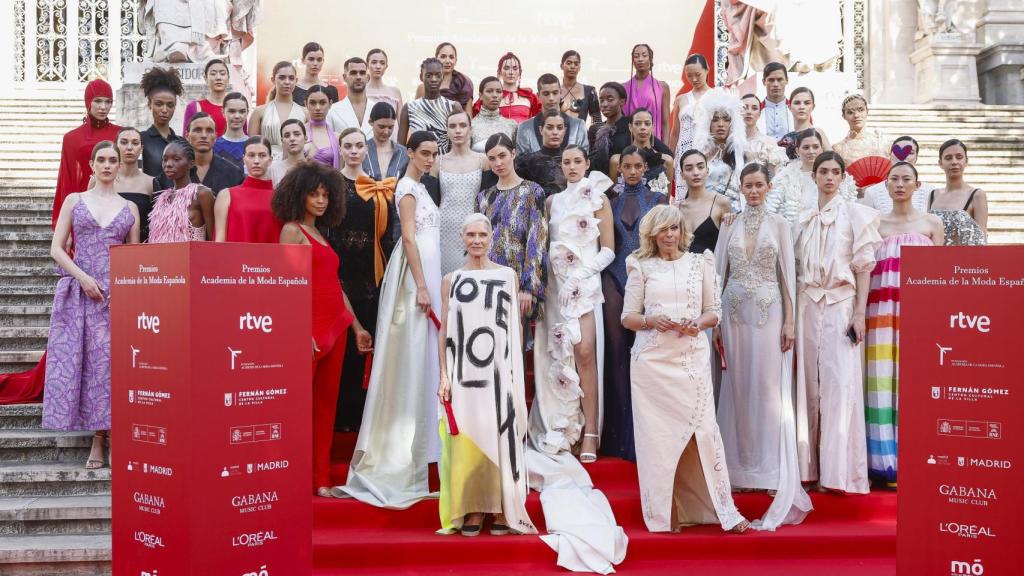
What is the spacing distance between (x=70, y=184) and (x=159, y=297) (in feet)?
11.9

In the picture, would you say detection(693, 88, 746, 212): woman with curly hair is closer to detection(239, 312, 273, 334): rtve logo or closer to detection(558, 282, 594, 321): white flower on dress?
detection(558, 282, 594, 321): white flower on dress

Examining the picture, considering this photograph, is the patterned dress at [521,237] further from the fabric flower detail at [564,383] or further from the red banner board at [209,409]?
the red banner board at [209,409]

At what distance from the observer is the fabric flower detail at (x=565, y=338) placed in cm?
598

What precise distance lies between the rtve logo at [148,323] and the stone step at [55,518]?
2.23m

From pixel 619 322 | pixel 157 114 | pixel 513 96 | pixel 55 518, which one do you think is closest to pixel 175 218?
pixel 157 114

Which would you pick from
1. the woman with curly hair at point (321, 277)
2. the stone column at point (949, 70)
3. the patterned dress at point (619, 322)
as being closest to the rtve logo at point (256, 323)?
the woman with curly hair at point (321, 277)

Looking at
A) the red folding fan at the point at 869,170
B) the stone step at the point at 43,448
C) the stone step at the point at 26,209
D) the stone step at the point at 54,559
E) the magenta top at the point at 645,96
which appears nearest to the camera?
the stone step at the point at 54,559

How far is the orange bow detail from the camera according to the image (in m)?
6.06

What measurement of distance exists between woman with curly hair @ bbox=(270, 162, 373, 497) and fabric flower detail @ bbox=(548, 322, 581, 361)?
1.21 metres

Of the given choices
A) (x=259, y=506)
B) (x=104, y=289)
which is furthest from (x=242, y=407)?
(x=104, y=289)

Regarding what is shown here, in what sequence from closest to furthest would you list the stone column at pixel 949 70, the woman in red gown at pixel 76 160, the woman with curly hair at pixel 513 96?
the woman in red gown at pixel 76 160 → the woman with curly hair at pixel 513 96 → the stone column at pixel 949 70

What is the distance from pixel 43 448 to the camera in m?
5.88

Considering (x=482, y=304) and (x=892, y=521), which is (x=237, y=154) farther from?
(x=892, y=521)

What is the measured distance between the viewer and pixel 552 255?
6.08m
